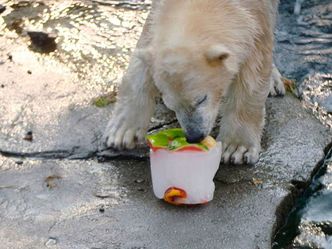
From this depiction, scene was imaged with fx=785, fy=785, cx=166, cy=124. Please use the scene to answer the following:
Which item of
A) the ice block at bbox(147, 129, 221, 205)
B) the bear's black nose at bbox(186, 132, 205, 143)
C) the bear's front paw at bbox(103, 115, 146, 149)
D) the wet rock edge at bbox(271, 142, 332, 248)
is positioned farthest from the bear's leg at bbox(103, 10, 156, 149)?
the wet rock edge at bbox(271, 142, 332, 248)

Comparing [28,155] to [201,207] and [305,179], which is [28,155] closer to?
[201,207]

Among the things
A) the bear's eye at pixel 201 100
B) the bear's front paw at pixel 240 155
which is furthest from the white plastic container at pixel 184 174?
the bear's front paw at pixel 240 155

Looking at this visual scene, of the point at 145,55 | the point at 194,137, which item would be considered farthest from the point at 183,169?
the point at 145,55

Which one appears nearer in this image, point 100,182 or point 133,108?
point 100,182

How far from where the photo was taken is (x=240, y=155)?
158 inches

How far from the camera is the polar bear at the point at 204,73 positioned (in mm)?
3527

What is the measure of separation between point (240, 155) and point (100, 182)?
0.73 m

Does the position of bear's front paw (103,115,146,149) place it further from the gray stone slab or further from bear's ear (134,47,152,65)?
bear's ear (134,47,152,65)

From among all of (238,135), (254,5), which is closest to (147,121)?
(238,135)

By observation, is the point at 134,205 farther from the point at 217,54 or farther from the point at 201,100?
the point at 217,54

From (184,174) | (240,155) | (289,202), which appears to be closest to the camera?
(184,174)

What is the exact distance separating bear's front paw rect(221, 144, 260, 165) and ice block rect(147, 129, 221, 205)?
12.5 inches

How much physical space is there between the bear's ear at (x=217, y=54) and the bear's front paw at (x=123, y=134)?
2.33 feet

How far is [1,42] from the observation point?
5.20 metres
